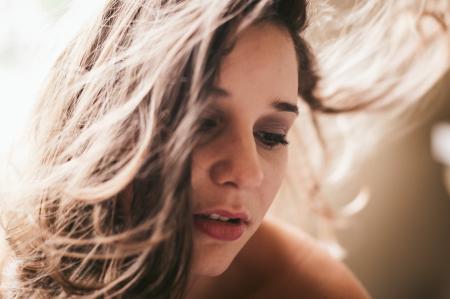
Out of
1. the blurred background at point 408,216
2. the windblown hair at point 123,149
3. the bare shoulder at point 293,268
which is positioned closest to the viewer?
the windblown hair at point 123,149

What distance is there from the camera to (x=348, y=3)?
96cm

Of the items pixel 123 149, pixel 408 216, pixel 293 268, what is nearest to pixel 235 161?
pixel 123 149

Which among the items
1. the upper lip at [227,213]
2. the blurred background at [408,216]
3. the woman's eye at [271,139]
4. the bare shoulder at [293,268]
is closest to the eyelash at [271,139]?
the woman's eye at [271,139]

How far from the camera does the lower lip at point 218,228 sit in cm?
63

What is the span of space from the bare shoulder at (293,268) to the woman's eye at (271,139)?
303 mm

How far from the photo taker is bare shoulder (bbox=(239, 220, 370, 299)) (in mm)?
875

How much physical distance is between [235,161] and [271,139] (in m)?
0.11

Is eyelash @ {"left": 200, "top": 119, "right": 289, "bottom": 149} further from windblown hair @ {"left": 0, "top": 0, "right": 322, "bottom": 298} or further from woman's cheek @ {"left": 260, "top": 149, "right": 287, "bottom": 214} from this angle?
windblown hair @ {"left": 0, "top": 0, "right": 322, "bottom": 298}

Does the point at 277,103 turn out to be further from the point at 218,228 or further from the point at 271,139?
the point at 218,228

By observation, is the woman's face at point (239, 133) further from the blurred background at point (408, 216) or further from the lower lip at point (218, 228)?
the blurred background at point (408, 216)

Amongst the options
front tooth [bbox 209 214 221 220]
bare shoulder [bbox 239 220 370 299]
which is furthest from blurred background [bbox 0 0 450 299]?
front tooth [bbox 209 214 221 220]

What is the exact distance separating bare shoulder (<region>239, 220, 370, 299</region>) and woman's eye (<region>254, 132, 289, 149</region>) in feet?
0.99

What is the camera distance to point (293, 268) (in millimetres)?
912

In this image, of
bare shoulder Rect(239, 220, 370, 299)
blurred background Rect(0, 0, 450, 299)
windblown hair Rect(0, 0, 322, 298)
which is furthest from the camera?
blurred background Rect(0, 0, 450, 299)
